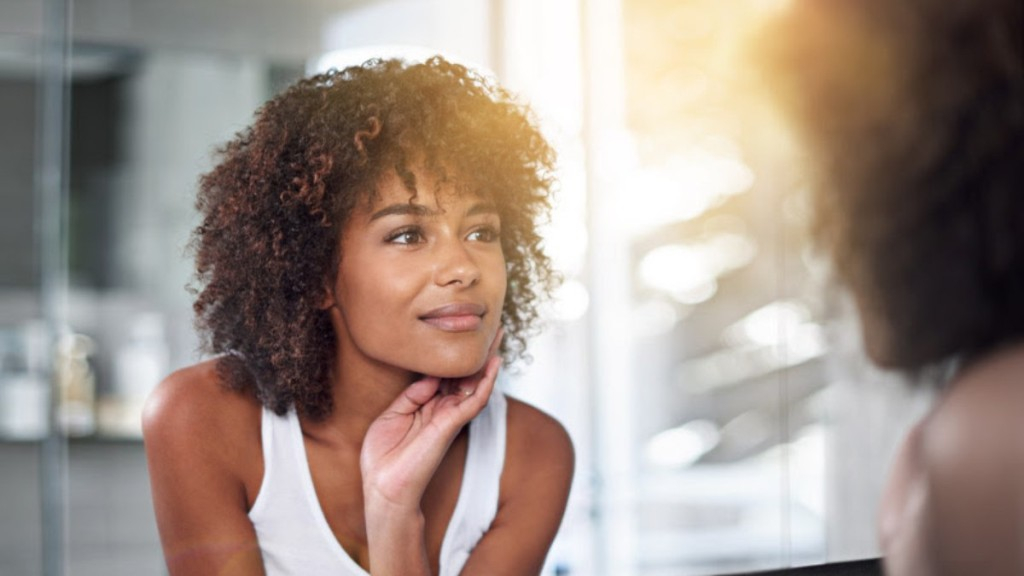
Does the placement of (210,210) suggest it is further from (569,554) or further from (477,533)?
(569,554)

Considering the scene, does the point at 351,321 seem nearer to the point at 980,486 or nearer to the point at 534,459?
the point at 534,459

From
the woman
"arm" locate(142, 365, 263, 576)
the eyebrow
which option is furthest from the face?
the woman

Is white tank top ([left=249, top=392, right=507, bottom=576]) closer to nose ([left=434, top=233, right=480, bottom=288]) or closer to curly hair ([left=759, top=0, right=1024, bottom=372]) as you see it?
nose ([left=434, top=233, right=480, bottom=288])

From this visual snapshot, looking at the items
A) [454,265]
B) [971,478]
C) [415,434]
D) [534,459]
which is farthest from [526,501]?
[971,478]

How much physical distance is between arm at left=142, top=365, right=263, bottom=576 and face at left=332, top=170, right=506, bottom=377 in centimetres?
11

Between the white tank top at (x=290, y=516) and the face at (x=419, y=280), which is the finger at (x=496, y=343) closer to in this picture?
the face at (x=419, y=280)

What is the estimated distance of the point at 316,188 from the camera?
2.85ft

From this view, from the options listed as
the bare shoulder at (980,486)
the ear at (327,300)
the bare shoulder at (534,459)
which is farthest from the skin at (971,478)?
the ear at (327,300)

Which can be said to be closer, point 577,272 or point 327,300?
point 327,300

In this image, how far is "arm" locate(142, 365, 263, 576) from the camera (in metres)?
0.91

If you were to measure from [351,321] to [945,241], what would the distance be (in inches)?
17.2

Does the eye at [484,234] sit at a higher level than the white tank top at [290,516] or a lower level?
higher

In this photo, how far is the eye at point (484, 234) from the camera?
0.89 meters

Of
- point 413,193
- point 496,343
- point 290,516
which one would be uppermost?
point 413,193
